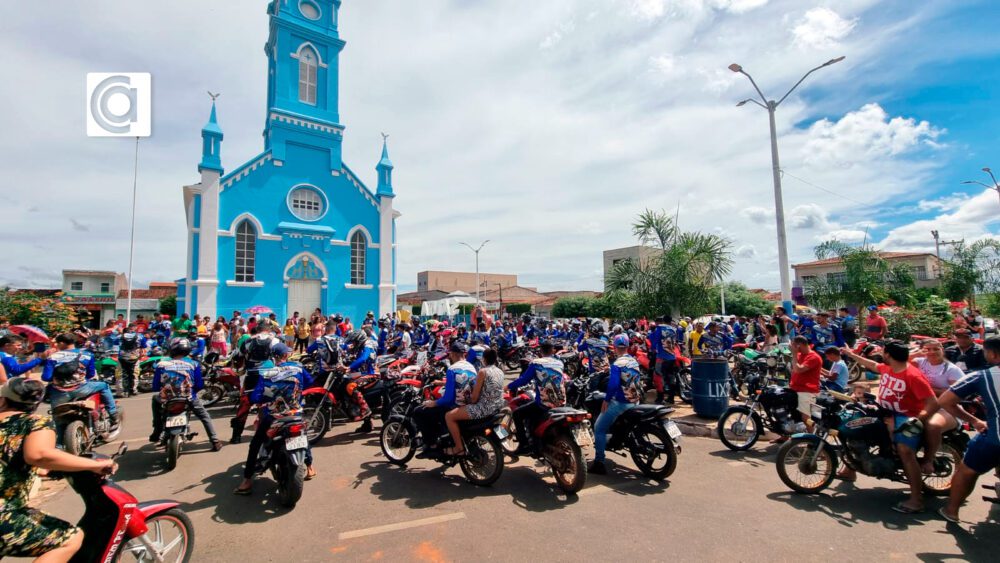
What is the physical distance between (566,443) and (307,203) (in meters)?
23.5

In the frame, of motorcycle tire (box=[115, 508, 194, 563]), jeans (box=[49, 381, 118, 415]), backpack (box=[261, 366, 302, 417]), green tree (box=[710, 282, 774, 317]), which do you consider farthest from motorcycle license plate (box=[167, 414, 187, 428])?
green tree (box=[710, 282, 774, 317])

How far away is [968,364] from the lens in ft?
24.9

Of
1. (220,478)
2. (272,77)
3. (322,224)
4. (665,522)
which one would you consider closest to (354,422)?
(220,478)

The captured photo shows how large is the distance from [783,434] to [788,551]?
3.29m

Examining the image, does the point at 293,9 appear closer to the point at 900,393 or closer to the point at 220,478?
the point at 220,478

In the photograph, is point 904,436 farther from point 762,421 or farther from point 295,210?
point 295,210

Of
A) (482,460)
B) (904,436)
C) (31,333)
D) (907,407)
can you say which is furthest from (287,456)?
(31,333)

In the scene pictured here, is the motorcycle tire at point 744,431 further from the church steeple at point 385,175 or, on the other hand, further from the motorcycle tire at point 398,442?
the church steeple at point 385,175

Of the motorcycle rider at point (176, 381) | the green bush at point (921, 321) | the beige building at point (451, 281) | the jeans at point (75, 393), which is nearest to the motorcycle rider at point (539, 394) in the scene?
the motorcycle rider at point (176, 381)

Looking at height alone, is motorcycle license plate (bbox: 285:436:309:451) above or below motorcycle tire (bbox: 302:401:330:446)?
above

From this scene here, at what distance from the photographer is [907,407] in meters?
4.77

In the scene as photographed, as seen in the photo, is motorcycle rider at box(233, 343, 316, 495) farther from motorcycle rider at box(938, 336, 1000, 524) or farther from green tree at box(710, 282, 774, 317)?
green tree at box(710, 282, 774, 317)

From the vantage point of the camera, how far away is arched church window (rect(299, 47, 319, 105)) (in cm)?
2606

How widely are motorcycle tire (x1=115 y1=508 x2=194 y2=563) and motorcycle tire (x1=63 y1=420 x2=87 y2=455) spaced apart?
3399mm
